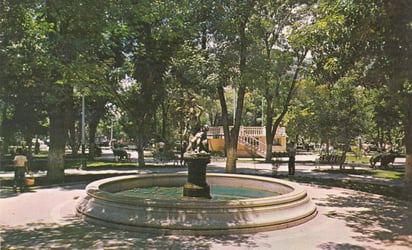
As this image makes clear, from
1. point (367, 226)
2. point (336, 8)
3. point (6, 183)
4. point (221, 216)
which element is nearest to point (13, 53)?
point (6, 183)

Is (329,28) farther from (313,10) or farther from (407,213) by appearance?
(313,10)

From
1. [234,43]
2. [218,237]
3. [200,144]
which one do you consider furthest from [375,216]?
[234,43]

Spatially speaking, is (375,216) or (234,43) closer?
(375,216)

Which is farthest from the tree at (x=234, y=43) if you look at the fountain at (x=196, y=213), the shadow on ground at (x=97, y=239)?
the shadow on ground at (x=97, y=239)

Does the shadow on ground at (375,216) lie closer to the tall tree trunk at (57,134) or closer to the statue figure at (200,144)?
the statue figure at (200,144)

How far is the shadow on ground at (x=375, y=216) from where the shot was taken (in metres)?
8.59

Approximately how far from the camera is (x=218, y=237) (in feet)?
27.3

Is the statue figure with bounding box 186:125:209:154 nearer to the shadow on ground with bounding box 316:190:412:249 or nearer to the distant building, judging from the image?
the shadow on ground with bounding box 316:190:412:249

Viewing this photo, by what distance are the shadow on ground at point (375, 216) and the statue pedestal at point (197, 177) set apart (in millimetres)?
3812

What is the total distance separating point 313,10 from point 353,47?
553 inches

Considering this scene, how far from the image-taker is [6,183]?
16.2 m

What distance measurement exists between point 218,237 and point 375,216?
17.3 ft

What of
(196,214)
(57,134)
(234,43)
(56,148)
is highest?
(234,43)

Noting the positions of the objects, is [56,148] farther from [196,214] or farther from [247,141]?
[247,141]
